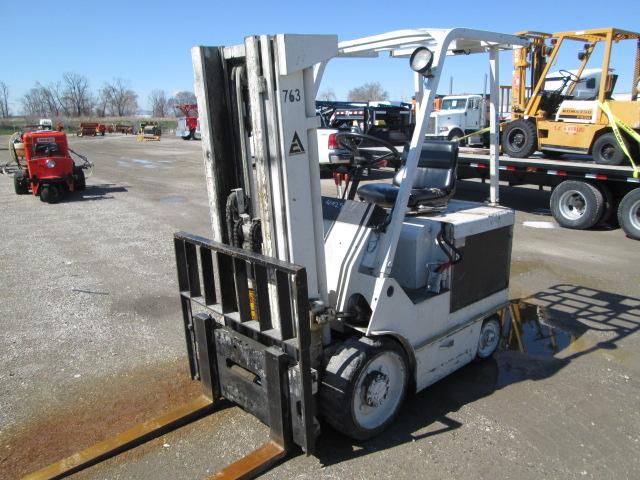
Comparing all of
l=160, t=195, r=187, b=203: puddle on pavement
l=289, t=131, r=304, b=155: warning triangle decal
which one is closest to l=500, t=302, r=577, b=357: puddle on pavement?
l=289, t=131, r=304, b=155: warning triangle decal

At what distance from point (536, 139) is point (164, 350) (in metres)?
8.89

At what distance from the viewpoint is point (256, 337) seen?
3.27 metres

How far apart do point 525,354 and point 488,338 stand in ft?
1.50

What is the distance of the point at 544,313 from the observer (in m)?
5.47

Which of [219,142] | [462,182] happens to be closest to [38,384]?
[219,142]

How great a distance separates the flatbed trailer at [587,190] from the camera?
28.2 ft

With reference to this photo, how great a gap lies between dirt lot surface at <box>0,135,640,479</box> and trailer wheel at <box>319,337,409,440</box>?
15 cm

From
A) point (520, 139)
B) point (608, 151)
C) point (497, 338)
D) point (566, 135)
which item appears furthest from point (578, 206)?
point (497, 338)

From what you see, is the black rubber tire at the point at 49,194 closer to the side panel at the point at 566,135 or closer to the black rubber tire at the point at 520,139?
the black rubber tire at the point at 520,139

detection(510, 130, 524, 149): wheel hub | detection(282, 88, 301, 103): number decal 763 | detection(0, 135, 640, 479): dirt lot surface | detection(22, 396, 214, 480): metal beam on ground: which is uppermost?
detection(282, 88, 301, 103): number decal 763

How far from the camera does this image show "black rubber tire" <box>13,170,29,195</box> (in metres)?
14.1

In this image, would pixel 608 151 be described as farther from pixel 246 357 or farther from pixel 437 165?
pixel 246 357

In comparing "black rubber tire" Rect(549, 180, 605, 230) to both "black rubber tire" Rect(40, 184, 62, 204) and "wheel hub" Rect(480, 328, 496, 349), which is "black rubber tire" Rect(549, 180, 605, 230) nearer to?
"wheel hub" Rect(480, 328, 496, 349)

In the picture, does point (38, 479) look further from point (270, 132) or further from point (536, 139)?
point (536, 139)
